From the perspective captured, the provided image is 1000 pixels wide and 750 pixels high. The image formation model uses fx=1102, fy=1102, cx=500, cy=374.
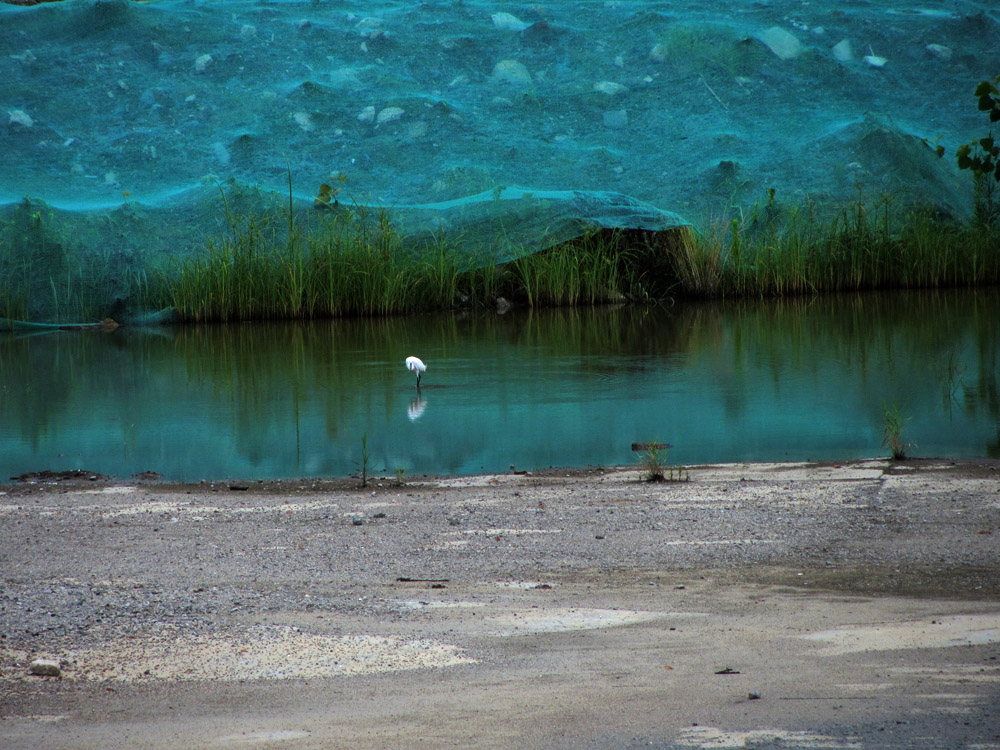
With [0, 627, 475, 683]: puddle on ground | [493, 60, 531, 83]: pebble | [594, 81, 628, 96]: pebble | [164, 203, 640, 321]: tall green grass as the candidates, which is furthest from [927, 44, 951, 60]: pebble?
[0, 627, 475, 683]: puddle on ground

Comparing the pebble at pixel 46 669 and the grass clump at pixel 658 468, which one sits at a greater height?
the grass clump at pixel 658 468

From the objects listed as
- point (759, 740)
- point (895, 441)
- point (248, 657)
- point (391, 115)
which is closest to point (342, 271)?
point (391, 115)

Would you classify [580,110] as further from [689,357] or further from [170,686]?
[170,686]

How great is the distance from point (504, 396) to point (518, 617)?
3.57 metres

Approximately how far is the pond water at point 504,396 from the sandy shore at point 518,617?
0.86 meters

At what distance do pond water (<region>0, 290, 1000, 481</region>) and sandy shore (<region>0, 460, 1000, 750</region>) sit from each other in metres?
0.86

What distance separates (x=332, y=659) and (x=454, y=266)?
9.43 meters

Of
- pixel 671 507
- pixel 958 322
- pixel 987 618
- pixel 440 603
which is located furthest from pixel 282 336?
pixel 987 618

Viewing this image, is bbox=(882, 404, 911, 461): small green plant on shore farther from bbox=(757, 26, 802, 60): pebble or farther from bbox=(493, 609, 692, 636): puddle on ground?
bbox=(757, 26, 802, 60): pebble

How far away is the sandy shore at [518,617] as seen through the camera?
184cm

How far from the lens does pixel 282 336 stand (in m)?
9.41

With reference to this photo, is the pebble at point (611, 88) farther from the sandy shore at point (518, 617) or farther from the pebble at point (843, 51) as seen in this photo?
the sandy shore at point (518, 617)

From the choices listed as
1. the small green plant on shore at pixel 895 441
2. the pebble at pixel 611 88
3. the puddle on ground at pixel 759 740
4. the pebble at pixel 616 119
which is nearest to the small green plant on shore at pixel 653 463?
the small green plant on shore at pixel 895 441

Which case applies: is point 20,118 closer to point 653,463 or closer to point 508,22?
point 508,22
